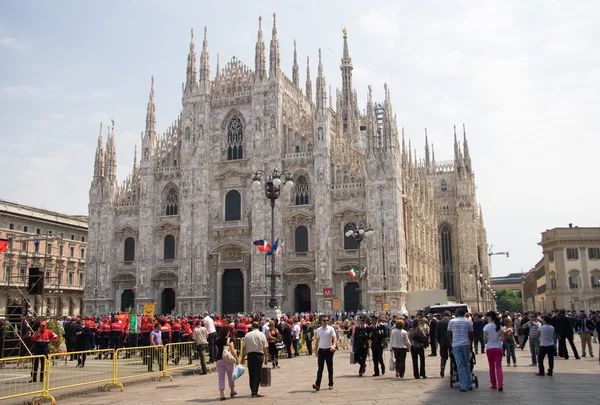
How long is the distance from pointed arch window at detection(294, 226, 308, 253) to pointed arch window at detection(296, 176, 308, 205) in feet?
6.36

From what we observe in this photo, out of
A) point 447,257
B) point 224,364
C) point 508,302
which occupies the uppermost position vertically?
point 447,257

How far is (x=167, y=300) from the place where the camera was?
49.2 metres

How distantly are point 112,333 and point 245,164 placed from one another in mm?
25495

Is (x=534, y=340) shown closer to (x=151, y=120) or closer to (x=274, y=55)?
(x=274, y=55)

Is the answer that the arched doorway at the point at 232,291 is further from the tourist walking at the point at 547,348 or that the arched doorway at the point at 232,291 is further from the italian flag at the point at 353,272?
the tourist walking at the point at 547,348

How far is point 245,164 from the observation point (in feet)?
155

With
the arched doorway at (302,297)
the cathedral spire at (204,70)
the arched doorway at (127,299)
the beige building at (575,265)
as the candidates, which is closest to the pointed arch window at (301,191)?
the arched doorway at (302,297)

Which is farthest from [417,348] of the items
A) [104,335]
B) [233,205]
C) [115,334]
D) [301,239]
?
[233,205]

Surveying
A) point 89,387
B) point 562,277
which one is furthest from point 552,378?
point 562,277

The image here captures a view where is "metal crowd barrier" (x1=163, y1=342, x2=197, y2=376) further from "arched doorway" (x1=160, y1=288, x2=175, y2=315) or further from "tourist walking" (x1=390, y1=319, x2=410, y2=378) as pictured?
"arched doorway" (x1=160, y1=288, x2=175, y2=315)

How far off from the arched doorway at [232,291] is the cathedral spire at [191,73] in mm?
14920

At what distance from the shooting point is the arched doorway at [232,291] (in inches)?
1842

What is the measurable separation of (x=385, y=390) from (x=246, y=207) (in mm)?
34184

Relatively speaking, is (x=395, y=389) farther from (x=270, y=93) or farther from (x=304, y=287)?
(x=270, y=93)
